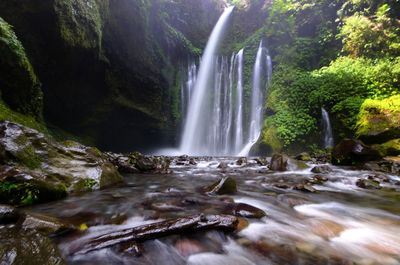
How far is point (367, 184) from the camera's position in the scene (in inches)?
191

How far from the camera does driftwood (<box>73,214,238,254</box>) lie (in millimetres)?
1841

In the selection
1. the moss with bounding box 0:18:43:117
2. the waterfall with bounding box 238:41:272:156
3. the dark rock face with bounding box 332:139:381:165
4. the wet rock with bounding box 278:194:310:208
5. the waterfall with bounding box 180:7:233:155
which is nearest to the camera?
the wet rock with bounding box 278:194:310:208

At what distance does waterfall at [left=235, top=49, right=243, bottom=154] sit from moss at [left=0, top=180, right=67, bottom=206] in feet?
44.3

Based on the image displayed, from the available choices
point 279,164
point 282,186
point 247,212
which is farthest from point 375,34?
point 247,212

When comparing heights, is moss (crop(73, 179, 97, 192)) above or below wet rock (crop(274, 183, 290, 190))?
below

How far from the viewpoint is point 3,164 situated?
3514mm

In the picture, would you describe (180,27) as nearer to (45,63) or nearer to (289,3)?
(289,3)

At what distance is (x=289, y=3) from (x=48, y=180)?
2177cm

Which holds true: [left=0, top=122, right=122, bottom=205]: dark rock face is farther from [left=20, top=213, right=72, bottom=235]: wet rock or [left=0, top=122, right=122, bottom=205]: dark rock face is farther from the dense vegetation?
the dense vegetation

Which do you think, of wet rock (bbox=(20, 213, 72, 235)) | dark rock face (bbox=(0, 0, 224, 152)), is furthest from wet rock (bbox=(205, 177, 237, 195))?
dark rock face (bbox=(0, 0, 224, 152))

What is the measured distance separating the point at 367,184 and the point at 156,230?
4.44 metres

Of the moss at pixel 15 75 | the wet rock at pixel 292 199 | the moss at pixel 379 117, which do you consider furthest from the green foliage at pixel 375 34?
the moss at pixel 15 75

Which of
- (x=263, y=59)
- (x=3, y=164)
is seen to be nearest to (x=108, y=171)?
(x=3, y=164)

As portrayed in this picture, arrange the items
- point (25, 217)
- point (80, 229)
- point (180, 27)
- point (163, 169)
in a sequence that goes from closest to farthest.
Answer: point (25, 217)
point (80, 229)
point (163, 169)
point (180, 27)
